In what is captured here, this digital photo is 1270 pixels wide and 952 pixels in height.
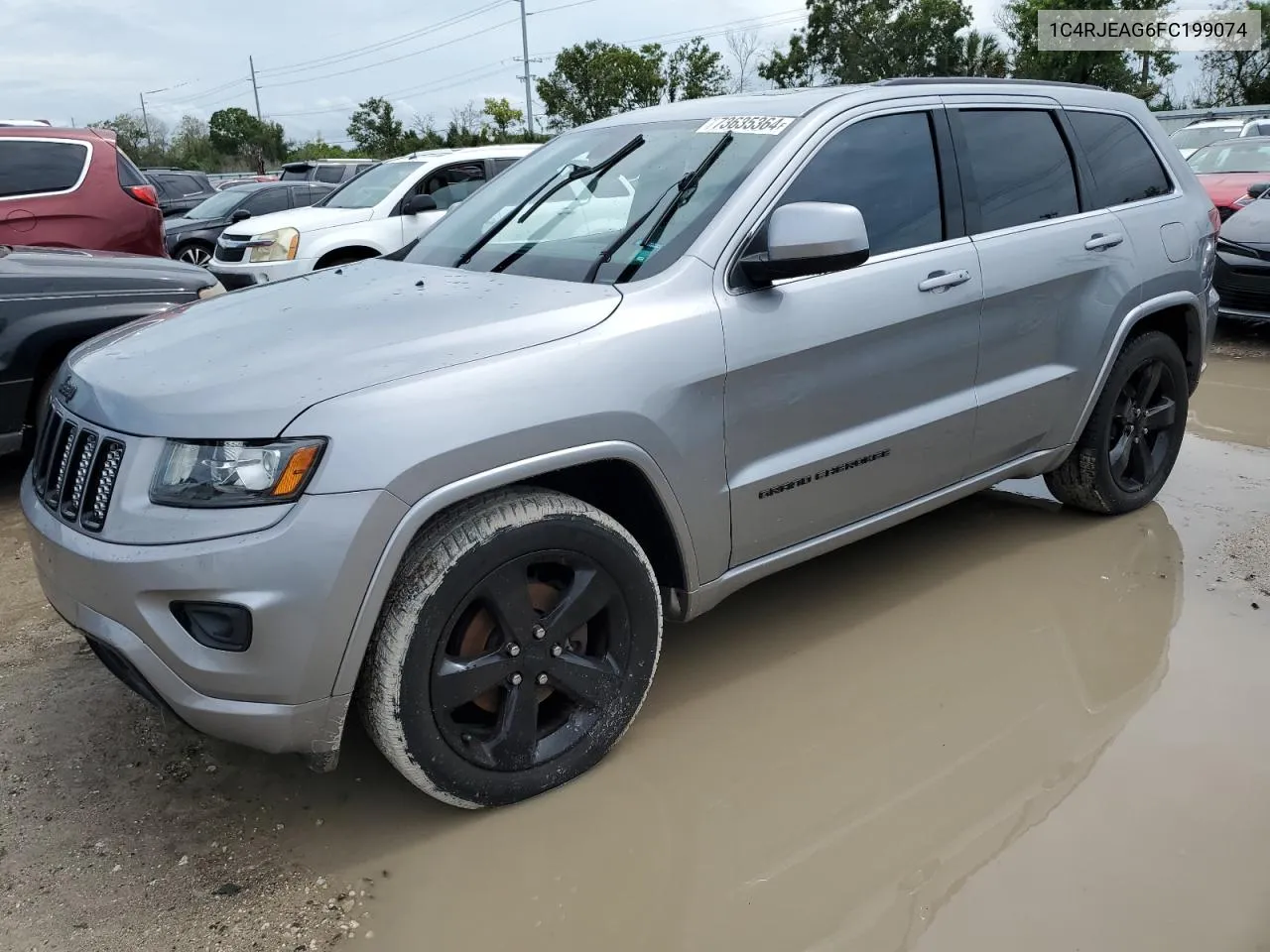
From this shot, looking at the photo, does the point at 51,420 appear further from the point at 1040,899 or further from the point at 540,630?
the point at 1040,899

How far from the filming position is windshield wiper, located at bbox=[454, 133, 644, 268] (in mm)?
3359

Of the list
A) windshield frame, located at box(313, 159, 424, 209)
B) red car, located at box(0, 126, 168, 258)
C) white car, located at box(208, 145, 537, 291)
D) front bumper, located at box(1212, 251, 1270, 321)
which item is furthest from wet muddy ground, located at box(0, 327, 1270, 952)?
windshield frame, located at box(313, 159, 424, 209)

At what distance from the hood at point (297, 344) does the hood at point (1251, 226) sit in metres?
7.06

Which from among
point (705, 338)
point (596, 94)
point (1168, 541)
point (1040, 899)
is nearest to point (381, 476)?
point (705, 338)

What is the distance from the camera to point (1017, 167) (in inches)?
148

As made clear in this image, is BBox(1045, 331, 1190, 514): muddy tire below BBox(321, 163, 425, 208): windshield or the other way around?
below

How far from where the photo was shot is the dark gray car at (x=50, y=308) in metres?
4.76

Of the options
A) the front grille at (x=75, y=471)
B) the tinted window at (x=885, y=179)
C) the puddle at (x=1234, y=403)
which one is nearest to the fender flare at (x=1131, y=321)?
the tinted window at (x=885, y=179)

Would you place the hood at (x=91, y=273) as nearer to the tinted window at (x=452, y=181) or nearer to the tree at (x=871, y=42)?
the tinted window at (x=452, y=181)

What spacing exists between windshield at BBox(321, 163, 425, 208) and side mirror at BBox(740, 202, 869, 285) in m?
7.30

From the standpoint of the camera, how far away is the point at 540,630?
2.54m

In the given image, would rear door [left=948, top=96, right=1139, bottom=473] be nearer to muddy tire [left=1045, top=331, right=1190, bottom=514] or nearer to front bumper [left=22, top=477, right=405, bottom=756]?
muddy tire [left=1045, top=331, right=1190, bottom=514]

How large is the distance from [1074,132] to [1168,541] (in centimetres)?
170

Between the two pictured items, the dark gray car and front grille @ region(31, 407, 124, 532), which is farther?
the dark gray car
